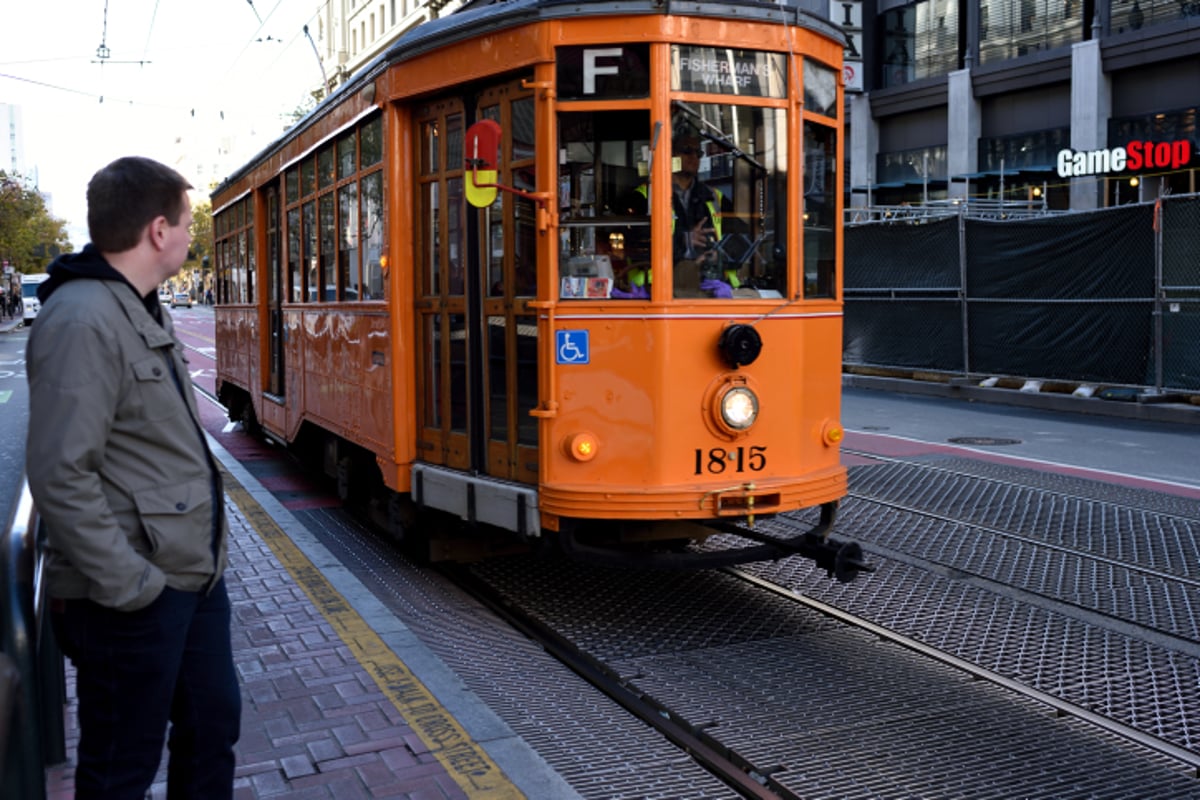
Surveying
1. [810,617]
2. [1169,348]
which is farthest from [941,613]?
[1169,348]

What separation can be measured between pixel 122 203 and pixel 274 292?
856cm

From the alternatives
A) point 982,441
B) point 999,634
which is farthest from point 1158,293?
point 999,634

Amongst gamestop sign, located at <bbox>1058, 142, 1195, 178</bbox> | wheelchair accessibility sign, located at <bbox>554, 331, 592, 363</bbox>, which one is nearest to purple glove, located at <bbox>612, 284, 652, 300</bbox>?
wheelchair accessibility sign, located at <bbox>554, 331, 592, 363</bbox>

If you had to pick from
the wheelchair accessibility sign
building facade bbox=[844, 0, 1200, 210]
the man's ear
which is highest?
building facade bbox=[844, 0, 1200, 210]

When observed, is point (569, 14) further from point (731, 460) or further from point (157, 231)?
point (157, 231)

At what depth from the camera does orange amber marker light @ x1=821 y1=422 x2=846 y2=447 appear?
20.2 feet

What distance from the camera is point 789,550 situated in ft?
19.9

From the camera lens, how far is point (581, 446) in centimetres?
569

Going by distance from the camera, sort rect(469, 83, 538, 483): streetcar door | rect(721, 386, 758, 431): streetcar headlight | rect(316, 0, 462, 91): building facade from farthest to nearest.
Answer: rect(316, 0, 462, 91): building facade < rect(469, 83, 538, 483): streetcar door < rect(721, 386, 758, 431): streetcar headlight

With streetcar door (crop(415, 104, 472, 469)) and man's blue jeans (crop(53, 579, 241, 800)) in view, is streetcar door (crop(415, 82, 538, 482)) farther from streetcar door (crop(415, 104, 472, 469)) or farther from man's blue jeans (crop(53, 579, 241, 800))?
man's blue jeans (crop(53, 579, 241, 800))

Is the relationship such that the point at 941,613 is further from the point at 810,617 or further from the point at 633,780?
the point at 633,780

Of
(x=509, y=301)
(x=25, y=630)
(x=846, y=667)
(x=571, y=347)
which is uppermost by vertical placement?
(x=509, y=301)

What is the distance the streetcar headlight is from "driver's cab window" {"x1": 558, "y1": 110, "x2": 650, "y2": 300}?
2.16ft

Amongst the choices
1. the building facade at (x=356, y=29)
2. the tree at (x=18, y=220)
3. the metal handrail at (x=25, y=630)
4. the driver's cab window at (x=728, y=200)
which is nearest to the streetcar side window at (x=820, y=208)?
the driver's cab window at (x=728, y=200)
